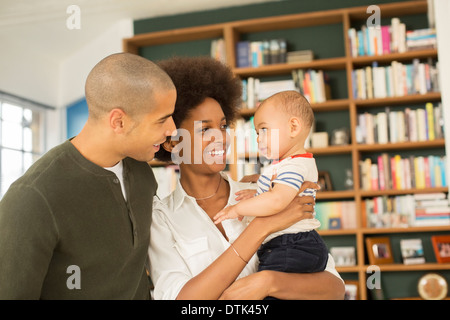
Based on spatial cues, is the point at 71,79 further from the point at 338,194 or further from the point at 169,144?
the point at 169,144

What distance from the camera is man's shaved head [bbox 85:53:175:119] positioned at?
1.13 m

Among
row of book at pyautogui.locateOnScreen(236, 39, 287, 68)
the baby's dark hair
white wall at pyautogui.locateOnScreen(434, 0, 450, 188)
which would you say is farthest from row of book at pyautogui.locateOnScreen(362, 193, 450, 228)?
the baby's dark hair

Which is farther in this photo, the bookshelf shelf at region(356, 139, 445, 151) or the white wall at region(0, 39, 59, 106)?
the white wall at region(0, 39, 59, 106)

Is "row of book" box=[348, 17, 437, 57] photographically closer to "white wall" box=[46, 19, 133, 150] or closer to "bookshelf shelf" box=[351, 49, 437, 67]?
"bookshelf shelf" box=[351, 49, 437, 67]

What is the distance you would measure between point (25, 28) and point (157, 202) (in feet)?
14.5

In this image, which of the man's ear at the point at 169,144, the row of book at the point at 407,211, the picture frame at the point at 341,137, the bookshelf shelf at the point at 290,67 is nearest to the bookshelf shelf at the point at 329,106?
the picture frame at the point at 341,137

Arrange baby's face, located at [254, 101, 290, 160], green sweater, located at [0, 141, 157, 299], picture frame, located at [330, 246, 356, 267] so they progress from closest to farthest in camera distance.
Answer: green sweater, located at [0, 141, 157, 299]
baby's face, located at [254, 101, 290, 160]
picture frame, located at [330, 246, 356, 267]

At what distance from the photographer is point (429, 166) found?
4238 millimetres

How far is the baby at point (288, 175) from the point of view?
133 cm

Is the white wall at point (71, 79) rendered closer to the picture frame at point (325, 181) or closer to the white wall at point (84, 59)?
the white wall at point (84, 59)

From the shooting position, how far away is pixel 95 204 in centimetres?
110

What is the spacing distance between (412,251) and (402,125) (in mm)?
1106
